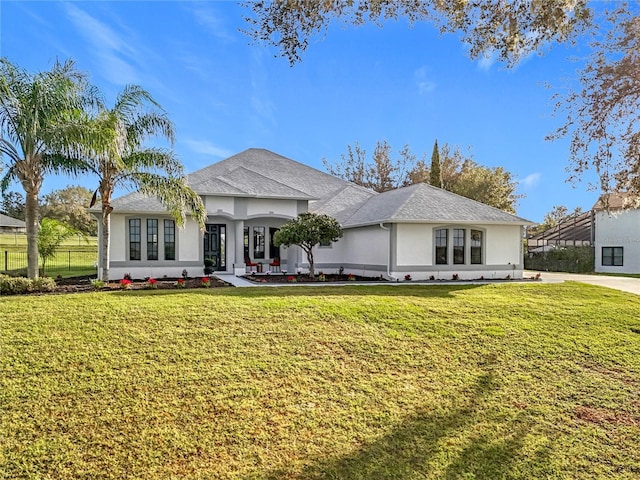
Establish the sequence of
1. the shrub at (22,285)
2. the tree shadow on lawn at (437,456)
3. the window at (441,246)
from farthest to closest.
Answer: the window at (441,246), the shrub at (22,285), the tree shadow on lawn at (437,456)

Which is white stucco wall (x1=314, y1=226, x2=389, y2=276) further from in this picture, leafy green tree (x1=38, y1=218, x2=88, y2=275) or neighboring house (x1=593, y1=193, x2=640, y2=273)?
neighboring house (x1=593, y1=193, x2=640, y2=273)

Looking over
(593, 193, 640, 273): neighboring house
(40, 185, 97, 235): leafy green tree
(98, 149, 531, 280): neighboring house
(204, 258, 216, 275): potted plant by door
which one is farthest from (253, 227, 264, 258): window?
(40, 185, 97, 235): leafy green tree

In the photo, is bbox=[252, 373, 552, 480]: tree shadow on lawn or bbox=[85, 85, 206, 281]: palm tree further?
bbox=[85, 85, 206, 281]: palm tree

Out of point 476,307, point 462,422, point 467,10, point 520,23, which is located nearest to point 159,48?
point 467,10

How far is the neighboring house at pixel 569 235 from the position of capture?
114 feet

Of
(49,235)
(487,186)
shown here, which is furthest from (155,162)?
(487,186)

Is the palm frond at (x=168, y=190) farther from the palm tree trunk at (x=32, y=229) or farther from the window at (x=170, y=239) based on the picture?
the window at (x=170, y=239)

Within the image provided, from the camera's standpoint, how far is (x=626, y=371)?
8930 mm

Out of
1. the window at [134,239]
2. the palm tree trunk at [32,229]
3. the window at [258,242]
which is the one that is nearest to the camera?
the palm tree trunk at [32,229]

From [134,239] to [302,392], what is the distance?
14.1 meters

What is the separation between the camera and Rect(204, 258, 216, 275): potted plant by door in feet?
64.4

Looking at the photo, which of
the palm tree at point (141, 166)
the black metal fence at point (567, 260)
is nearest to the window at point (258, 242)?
the palm tree at point (141, 166)

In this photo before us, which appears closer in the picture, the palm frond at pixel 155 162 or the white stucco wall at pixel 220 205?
the palm frond at pixel 155 162

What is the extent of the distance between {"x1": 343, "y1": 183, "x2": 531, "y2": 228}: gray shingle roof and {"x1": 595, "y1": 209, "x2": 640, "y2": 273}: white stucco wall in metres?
14.4
